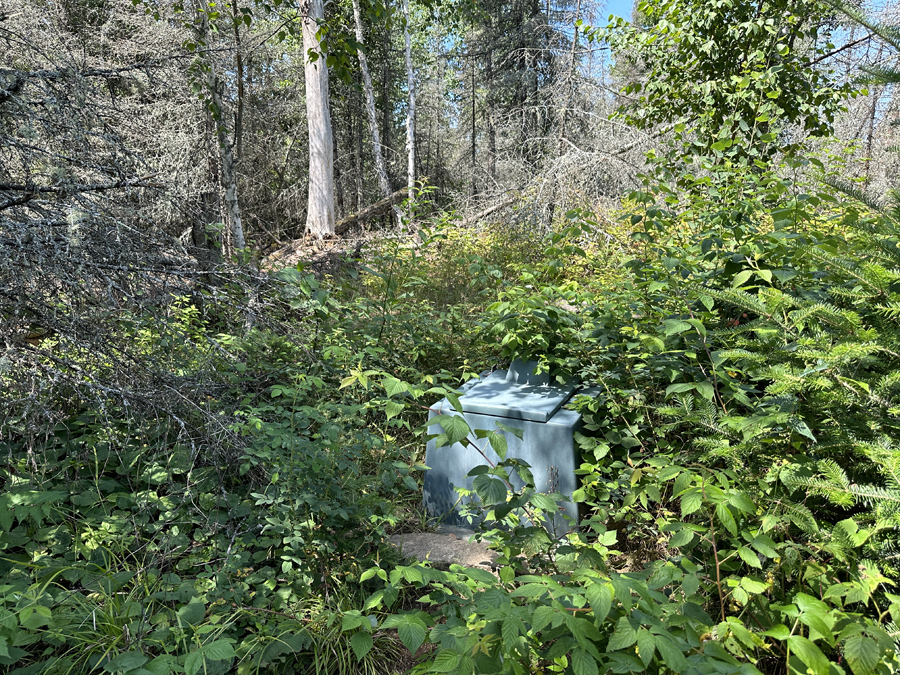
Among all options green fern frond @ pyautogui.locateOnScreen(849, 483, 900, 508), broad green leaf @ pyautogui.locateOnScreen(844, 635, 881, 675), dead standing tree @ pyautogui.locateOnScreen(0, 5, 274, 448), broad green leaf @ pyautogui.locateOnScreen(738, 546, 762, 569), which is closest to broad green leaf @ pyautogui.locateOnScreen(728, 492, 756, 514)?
broad green leaf @ pyautogui.locateOnScreen(738, 546, 762, 569)

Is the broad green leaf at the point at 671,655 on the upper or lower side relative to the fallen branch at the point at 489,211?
lower

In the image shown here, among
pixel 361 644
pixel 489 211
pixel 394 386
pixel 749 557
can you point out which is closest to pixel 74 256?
pixel 394 386

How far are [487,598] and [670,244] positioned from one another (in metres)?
2.92

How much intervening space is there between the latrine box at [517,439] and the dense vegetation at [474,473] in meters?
0.13

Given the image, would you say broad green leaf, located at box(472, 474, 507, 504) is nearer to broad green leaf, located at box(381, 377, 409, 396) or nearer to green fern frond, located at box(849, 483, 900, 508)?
broad green leaf, located at box(381, 377, 409, 396)

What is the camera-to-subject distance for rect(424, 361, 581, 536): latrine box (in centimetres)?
273

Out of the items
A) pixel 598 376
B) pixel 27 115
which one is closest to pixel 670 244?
pixel 598 376

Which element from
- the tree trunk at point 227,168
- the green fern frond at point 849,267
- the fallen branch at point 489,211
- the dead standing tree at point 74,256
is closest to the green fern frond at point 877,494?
the green fern frond at point 849,267

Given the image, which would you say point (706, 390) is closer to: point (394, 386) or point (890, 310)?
point (890, 310)

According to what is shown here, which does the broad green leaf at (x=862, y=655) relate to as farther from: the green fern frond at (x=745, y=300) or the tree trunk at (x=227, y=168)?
the tree trunk at (x=227, y=168)

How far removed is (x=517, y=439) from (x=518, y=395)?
0.32 m

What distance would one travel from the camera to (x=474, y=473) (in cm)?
169

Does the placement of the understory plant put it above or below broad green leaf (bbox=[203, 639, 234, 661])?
above

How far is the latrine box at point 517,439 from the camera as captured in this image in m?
2.73
